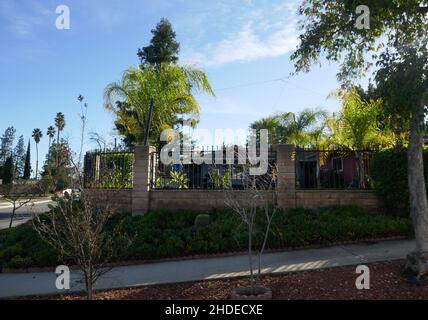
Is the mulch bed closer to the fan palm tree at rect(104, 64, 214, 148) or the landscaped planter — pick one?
the landscaped planter

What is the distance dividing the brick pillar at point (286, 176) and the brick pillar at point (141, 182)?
368 cm

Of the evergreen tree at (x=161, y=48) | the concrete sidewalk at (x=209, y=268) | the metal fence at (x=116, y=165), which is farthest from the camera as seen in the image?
the evergreen tree at (x=161, y=48)

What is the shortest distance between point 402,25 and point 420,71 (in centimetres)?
136

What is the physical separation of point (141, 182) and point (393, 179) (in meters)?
6.67

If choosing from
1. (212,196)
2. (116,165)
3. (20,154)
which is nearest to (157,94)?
(116,165)

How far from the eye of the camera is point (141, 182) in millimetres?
10359

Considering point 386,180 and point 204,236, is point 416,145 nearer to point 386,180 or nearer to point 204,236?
A: point 386,180

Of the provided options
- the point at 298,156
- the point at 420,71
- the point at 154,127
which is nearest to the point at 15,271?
the point at 298,156

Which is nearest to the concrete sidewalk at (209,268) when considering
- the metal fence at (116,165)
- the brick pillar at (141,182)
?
the brick pillar at (141,182)

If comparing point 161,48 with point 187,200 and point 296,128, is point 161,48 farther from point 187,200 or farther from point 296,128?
point 187,200

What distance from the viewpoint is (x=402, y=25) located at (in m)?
6.19

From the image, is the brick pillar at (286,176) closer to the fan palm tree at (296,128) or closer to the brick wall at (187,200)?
the brick wall at (187,200)

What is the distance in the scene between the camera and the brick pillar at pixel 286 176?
9664 mm

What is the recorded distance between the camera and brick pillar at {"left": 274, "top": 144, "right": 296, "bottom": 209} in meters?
9.66
